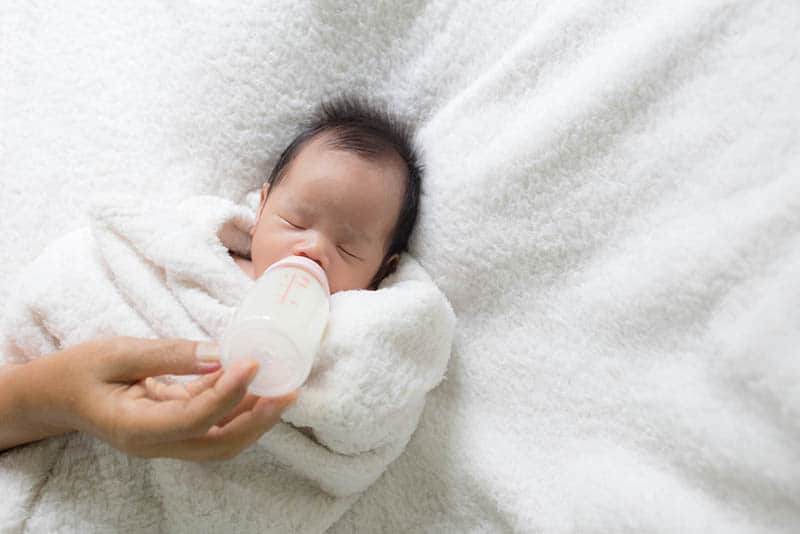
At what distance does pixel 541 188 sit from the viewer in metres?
1.11

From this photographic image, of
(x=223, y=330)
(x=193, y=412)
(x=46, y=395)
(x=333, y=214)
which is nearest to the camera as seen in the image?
(x=193, y=412)

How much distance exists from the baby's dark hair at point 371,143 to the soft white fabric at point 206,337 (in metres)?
0.17

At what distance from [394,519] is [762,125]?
2.75ft

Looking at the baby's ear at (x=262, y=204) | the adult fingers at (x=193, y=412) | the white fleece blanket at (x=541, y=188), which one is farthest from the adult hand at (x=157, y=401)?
the baby's ear at (x=262, y=204)

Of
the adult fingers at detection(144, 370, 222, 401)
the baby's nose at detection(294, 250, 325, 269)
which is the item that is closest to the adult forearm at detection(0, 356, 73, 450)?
the adult fingers at detection(144, 370, 222, 401)

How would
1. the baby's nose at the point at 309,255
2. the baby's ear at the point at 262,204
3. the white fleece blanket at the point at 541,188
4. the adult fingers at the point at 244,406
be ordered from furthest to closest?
the baby's ear at the point at 262,204
the baby's nose at the point at 309,255
the white fleece blanket at the point at 541,188
the adult fingers at the point at 244,406

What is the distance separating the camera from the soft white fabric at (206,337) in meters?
0.96

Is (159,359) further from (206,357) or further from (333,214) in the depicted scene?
(333,214)

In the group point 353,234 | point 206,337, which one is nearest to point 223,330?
point 206,337

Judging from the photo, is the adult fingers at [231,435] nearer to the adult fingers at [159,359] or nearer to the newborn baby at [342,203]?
the adult fingers at [159,359]

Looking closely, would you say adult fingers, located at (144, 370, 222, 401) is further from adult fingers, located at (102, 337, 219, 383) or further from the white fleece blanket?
the white fleece blanket

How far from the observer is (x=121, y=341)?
839 millimetres

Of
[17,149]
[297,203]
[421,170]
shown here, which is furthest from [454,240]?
[17,149]

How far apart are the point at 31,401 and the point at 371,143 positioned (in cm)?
66
